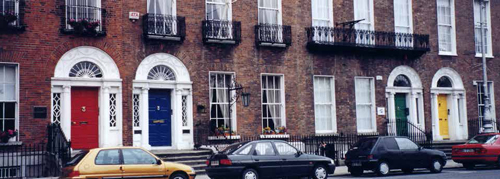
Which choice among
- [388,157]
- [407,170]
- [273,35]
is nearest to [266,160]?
[388,157]

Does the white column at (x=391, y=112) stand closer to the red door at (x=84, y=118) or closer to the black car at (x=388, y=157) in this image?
the black car at (x=388, y=157)

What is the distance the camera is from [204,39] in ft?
79.0

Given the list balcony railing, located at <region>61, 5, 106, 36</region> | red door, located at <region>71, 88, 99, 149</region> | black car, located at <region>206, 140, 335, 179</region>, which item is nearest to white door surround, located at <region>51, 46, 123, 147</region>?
red door, located at <region>71, 88, 99, 149</region>

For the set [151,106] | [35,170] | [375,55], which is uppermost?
[375,55]

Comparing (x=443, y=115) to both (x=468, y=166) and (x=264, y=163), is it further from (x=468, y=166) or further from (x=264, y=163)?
(x=264, y=163)

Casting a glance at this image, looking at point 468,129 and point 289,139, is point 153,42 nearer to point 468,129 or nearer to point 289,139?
point 289,139

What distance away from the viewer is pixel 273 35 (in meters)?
25.8

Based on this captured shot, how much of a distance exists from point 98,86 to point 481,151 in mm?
14299

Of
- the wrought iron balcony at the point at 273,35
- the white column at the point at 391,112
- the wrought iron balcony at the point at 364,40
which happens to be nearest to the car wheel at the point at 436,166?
the white column at the point at 391,112

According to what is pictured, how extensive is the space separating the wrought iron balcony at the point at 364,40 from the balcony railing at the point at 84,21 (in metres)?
9.16

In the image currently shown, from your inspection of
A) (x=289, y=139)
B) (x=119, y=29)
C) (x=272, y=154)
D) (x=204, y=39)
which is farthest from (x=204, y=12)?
(x=272, y=154)

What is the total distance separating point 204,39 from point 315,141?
656cm

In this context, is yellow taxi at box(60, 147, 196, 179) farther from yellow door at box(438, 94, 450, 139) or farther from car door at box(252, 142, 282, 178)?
yellow door at box(438, 94, 450, 139)

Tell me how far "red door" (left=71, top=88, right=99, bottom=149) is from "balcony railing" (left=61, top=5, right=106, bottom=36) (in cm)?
204
